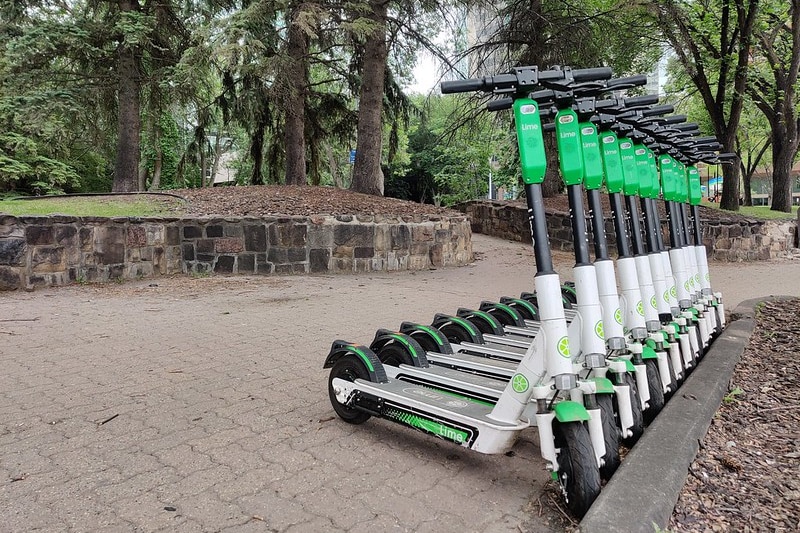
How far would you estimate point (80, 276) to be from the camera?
8.30m

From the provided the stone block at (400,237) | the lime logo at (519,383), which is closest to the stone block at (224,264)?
the stone block at (400,237)

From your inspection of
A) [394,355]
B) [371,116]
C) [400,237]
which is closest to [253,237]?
[400,237]

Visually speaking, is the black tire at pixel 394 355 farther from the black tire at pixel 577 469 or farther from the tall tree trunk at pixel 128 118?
the tall tree trunk at pixel 128 118

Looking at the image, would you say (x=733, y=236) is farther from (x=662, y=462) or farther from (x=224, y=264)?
(x=662, y=462)

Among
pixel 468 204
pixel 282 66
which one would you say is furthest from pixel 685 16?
pixel 282 66

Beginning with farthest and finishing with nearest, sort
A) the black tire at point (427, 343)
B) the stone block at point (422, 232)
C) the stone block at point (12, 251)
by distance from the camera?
1. the stone block at point (422, 232)
2. the stone block at point (12, 251)
3. the black tire at point (427, 343)

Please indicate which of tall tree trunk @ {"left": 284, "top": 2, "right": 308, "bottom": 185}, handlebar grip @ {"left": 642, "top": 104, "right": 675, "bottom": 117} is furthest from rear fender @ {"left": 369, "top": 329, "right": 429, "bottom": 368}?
tall tree trunk @ {"left": 284, "top": 2, "right": 308, "bottom": 185}

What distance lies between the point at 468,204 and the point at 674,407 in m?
16.4

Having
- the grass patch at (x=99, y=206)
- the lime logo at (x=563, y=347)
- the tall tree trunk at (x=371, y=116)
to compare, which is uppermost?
the tall tree trunk at (x=371, y=116)

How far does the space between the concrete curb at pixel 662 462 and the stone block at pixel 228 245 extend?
24.7 ft

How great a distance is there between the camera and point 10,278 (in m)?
7.58

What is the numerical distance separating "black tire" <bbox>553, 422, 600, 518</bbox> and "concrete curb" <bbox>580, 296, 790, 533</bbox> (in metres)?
0.06

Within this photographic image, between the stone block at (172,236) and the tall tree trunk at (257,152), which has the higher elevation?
the tall tree trunk at (257,152)

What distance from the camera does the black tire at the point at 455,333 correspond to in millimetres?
4191
